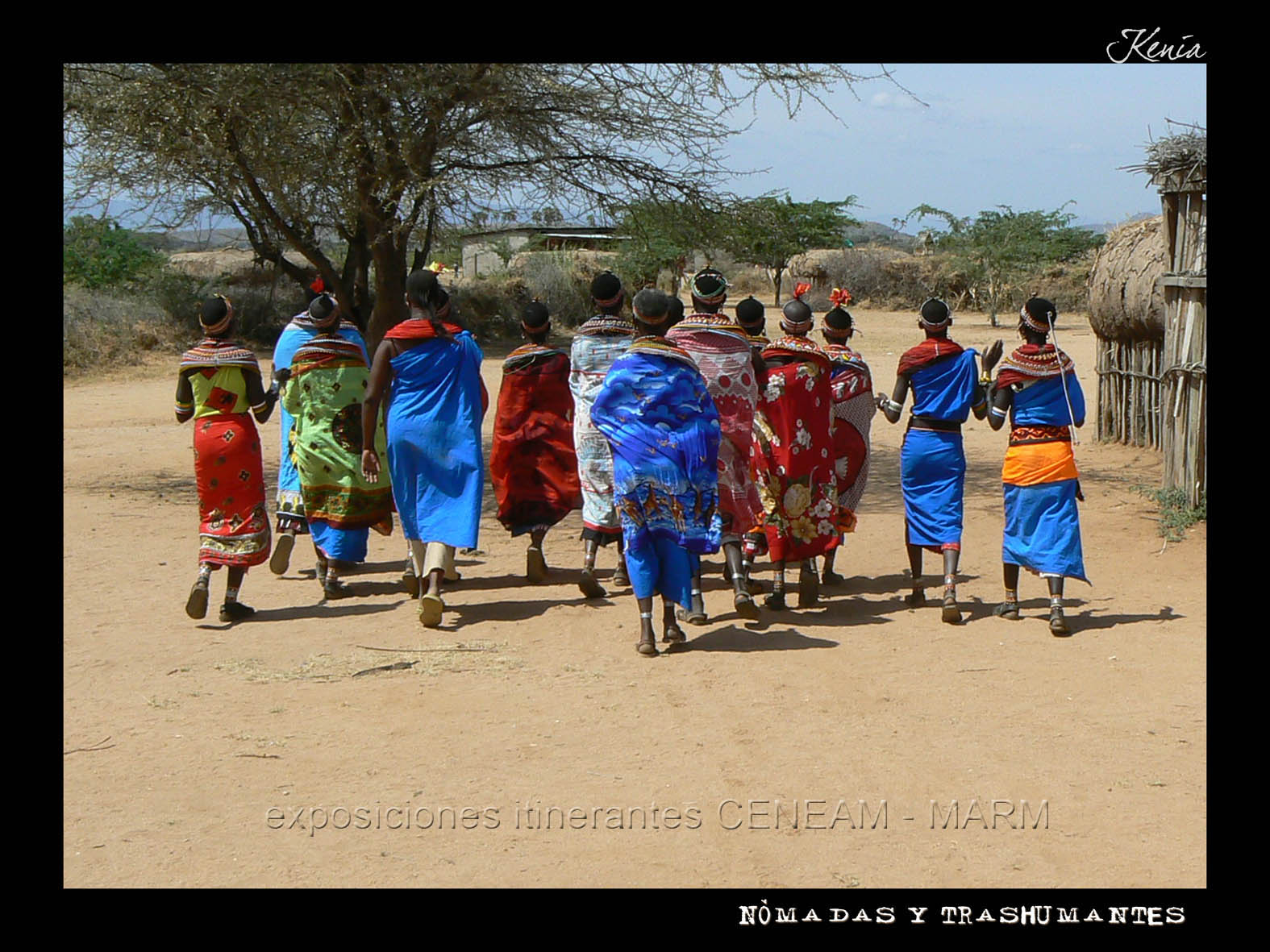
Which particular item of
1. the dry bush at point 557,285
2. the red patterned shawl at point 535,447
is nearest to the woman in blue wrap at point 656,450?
the red patterned shawl at point 535,447

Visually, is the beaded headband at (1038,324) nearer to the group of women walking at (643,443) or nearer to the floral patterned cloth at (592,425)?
the group of women walking at (643,443)

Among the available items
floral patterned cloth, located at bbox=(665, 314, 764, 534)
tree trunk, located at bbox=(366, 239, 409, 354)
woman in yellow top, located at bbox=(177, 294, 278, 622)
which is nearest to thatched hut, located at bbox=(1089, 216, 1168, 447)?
floral patterned cloth, located at bbox=(665, 314, 764, 534)

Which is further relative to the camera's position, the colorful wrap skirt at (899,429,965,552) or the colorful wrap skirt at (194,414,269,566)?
the colorful wrap skirt at (899,429,965,552)

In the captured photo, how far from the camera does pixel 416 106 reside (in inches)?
392

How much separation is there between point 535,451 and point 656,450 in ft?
6.03

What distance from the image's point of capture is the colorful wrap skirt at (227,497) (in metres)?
7.20

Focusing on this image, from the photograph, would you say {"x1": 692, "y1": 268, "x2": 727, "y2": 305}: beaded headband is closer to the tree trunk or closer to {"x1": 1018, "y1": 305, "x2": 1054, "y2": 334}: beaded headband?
{"x1": 1018, "y1": 305, "x2": 1054, "y2": 334}: beaded headband

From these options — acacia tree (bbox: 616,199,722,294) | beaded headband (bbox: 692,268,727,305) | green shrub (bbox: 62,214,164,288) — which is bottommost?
beaded headband (bbox: 692,268,727,305)

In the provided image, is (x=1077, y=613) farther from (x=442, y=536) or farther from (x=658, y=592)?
(x=442, y=536)

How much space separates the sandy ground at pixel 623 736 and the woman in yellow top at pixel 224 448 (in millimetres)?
439

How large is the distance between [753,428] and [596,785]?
3.11 metres

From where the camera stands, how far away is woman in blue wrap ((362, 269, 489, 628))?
7.24 m

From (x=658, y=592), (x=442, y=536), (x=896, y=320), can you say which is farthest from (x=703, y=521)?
(x=896, y=320)

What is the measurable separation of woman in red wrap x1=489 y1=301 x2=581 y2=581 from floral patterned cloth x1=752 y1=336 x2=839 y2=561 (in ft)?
4.46
